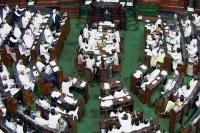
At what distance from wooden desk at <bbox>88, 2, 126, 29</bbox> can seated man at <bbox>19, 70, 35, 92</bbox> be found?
19.4 ft

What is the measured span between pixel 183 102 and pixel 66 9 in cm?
976

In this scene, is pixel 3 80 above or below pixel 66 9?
below

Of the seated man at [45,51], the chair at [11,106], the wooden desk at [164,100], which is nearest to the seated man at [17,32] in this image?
the seated man at [45,51]

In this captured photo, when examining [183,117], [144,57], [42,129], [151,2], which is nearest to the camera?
[42,129]

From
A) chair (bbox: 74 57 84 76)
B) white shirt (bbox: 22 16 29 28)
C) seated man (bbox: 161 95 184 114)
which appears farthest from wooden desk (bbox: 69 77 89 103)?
white shirt (bbox: 22 16 29 28)

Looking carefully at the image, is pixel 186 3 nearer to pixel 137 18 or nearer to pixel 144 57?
pixel 137 18

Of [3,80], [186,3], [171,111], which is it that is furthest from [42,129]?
[186,3]

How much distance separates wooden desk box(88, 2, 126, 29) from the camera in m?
20.9

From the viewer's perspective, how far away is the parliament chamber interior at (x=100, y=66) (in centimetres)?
1488

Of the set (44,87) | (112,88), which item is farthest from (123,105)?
(44,87)

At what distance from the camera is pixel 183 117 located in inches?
608

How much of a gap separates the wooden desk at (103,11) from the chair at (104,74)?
4611 mm

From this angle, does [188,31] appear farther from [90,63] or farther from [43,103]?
[43,103]

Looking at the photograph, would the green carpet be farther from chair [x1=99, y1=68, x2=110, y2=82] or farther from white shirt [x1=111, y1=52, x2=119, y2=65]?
white shirt [x1=111, y1=52, x2=119, y2=65]
